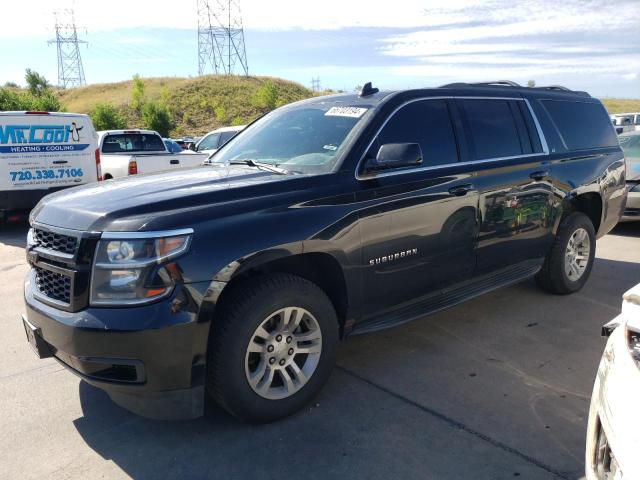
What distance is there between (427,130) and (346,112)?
2.07 ft

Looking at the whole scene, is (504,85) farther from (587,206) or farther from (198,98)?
(198,98)

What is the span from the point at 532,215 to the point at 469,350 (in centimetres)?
144

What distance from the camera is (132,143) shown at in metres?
13.5

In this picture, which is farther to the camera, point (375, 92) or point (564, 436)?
point (375, 92)

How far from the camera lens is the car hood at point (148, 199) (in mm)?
2797

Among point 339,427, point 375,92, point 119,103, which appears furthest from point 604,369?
point 119,103

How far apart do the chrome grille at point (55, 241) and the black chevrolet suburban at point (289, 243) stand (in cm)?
2

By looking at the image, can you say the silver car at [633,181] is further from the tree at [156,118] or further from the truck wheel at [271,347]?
A: the tree at [156,118]

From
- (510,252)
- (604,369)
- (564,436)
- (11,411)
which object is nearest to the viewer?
(604,369)

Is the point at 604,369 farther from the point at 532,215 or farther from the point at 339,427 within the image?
the point at 532,215

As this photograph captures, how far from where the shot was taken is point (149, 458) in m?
2.98

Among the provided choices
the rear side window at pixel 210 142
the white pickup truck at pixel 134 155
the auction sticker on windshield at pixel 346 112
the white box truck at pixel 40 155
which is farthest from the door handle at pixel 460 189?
the rear side window at pixel 210 142

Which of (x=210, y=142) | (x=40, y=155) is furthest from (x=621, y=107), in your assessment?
(x=40, y=155)

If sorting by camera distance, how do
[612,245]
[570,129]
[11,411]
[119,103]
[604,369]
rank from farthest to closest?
[119,103] → [612,245] → [570,129] → [11,411] → [604,369]
